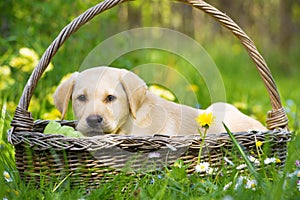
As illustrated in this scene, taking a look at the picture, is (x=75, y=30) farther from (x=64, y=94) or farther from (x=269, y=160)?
(x=269, y=160)

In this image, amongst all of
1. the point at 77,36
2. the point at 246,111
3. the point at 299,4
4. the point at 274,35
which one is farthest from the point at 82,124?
the point at 274,35

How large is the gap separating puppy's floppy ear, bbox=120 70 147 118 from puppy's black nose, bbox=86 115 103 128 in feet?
0.61

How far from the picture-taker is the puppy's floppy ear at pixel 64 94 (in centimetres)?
246

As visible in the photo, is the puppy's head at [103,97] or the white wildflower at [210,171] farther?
the puppy's head at [103,97]

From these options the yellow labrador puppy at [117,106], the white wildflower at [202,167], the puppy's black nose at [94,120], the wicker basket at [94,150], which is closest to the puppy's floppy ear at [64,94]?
the yellow labrador puppy at [117,106]

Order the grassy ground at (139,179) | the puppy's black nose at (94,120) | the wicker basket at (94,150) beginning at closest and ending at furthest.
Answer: the grassy ground at (139,179) → the wicker basket at (94,150) → the puppy's black nose at (94,120)

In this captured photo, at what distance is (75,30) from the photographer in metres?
2.19

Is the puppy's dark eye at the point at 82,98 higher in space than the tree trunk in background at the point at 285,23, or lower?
lower

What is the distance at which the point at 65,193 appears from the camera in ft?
6.31

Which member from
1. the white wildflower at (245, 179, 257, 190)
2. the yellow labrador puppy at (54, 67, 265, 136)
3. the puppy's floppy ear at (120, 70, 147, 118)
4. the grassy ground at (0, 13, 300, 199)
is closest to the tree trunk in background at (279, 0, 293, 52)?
the grassy ground at (0, 13, 300, 199)

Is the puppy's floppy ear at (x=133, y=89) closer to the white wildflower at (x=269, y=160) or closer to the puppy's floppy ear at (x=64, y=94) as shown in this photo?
the puppy's floppy ear at (x=64, y=94)

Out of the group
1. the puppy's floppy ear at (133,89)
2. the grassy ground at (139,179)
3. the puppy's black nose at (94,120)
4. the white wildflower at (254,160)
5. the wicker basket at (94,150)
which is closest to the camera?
the grassy ground at (139,179)

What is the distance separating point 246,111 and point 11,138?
2.21 metres

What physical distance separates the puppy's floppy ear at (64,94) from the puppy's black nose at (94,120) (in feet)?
0.65
